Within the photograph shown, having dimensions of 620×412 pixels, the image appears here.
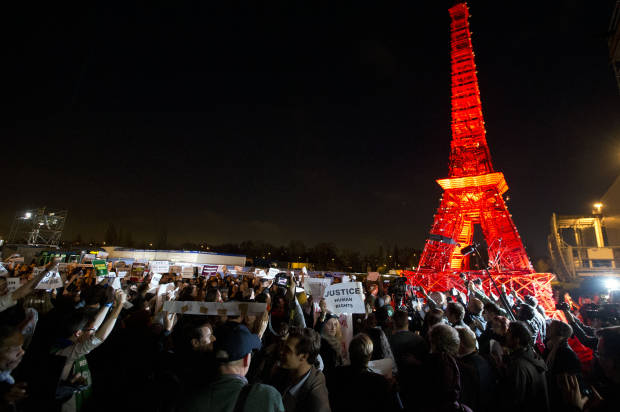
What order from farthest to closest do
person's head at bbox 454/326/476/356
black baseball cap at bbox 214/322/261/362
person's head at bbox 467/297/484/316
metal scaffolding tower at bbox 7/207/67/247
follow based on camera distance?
metal scaffolding tower at bbox 7/207/67/247 < person's head at bbox 467/297/484/316 < person's head at bbox 454/326/476/356 < black baseball cap at bbox 214/322/261/362

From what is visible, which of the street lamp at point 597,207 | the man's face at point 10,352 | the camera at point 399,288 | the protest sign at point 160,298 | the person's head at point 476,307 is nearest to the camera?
the man's face at point 10,352

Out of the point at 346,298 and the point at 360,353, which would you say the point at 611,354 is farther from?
the point at 346,298

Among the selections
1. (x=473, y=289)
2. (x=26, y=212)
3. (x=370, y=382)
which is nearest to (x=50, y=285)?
(x=370, y=382)

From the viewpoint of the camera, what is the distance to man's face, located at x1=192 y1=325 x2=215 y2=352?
3057 mm

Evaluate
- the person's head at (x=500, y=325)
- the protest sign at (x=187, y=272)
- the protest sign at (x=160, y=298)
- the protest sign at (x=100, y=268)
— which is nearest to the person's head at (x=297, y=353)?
the person's head at (x=500, y=325)

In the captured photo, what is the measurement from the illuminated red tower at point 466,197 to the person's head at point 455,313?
1846cm

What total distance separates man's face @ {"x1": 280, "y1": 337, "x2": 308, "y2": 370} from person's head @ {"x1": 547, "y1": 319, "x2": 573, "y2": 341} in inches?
132

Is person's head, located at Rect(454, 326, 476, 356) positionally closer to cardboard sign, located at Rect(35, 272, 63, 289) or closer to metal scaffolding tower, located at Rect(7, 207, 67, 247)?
cardboard sign, located at Rect(35, 272, 63, 289)

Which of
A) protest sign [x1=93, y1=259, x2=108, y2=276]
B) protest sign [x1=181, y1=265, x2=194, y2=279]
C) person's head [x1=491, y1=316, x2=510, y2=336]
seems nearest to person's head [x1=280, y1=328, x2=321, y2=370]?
person's head [x1=491, y1=316, x2=510, y2=336]

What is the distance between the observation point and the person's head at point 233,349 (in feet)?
6.89

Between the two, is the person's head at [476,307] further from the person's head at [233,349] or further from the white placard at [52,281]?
the white placard at [52,281]

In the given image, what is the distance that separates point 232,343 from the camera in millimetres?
2141

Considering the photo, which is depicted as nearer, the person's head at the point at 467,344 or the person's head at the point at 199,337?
the person's head at the point at 199,337

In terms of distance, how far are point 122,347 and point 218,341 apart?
3.15 meters
